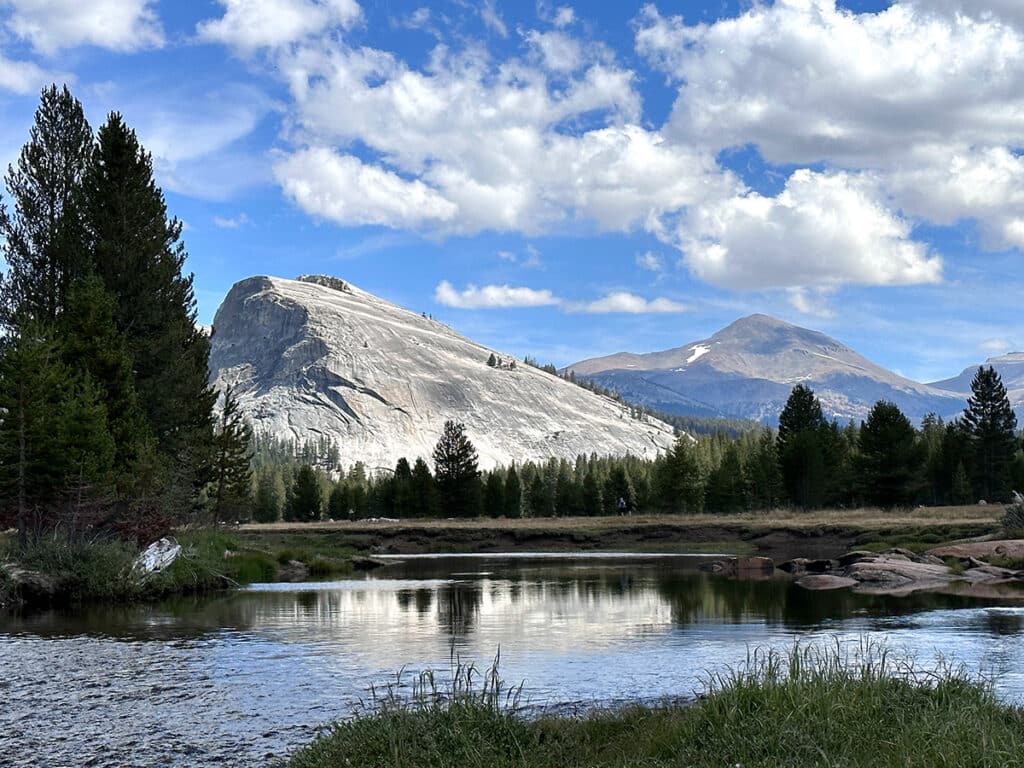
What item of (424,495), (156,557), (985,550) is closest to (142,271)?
(156,557)


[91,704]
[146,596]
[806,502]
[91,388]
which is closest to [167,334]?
[91,388]

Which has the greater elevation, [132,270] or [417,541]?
[132,270]

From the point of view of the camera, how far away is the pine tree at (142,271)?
53.5 metres

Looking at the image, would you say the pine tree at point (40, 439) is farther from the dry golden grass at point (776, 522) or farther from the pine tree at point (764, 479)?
the pine tree at point (764, 479)

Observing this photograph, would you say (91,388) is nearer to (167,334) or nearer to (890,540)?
(167,334)

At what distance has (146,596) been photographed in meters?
37.8

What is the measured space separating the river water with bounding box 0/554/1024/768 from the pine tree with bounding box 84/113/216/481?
17479 millimetres

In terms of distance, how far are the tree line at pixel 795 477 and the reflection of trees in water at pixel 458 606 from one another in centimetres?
7125

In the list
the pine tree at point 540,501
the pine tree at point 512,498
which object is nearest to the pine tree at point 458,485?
the pine tree at point 512,498

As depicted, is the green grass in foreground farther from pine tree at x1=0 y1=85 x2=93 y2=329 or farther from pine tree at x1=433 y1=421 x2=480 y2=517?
pine tree at x1=433 y1=421 x2=480 y2=517

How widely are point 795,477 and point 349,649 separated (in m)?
97.9

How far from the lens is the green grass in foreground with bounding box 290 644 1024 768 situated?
34.1ft

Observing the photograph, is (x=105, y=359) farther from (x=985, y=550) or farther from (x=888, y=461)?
(x=888, y=461)

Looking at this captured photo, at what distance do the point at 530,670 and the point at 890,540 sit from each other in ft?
172
